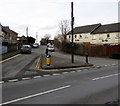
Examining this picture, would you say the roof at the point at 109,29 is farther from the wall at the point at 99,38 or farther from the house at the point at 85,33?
the house at the point at 85,33

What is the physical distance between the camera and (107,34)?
4806 cm

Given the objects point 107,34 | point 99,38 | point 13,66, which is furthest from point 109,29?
point 13,66

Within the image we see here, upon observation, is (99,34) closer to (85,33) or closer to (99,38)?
(99,38)

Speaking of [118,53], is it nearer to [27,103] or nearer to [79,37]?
[27,103]

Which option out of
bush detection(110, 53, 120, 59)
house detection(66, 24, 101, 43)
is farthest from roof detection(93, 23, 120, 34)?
bush detection(110, 53, 120, 59)

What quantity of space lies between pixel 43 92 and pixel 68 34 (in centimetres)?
5754

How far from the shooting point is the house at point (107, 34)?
45.5 meters

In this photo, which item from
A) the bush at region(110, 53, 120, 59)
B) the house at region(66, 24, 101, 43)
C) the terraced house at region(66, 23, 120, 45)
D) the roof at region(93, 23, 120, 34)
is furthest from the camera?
the house at region(66, 24, 101, 43)

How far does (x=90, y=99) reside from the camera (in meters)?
6.11

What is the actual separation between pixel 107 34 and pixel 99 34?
3261 mm

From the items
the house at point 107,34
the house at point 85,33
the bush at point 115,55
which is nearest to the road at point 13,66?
the bush at point 115,55

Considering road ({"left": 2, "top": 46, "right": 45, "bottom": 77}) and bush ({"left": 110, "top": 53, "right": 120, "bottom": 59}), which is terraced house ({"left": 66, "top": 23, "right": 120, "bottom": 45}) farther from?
road ({"left": 2, "top": 46, "right": 45, "bottom": 77})

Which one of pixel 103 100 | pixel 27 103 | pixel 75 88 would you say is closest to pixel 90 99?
pixel 103 100

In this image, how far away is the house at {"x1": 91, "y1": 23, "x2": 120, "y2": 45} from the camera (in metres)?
45.5
